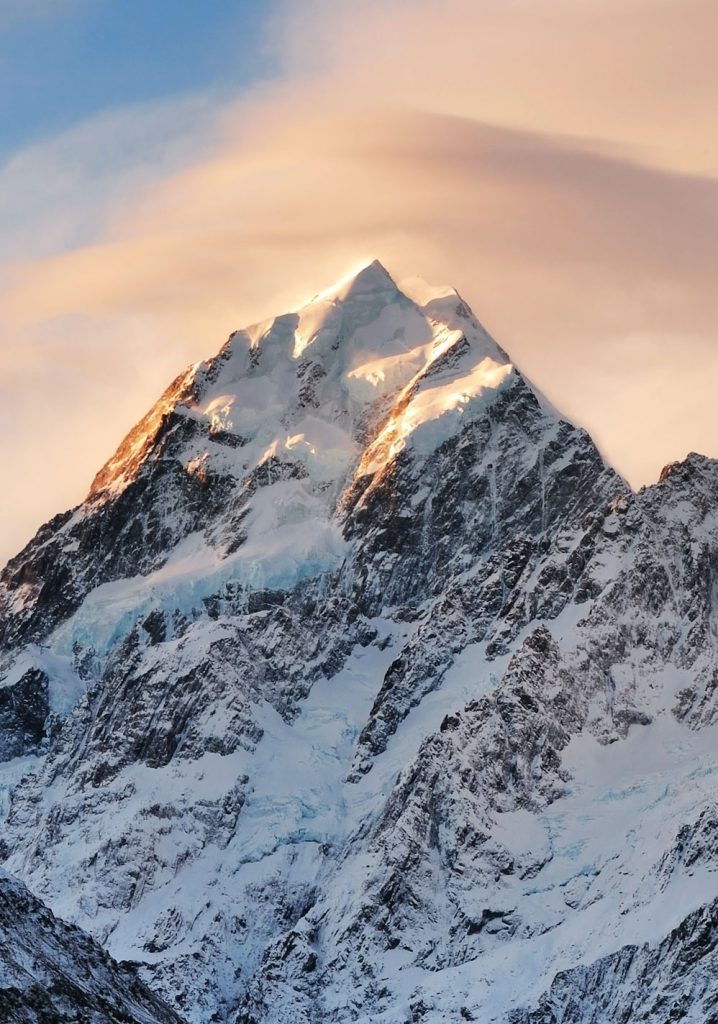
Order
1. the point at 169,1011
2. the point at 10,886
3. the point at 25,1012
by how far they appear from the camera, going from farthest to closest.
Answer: the point at 169,1011 < the point at 10,886 < the point at 25,1012

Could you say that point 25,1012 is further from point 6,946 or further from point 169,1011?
point 169,1011

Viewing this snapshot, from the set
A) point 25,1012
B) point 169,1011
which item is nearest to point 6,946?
point 25,1012

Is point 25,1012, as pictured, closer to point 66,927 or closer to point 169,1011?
point 66,927

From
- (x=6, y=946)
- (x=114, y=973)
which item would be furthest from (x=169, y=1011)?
(x=6, y=946)

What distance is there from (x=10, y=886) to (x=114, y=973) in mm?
9270

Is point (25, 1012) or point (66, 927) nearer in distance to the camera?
point (25, 1012)

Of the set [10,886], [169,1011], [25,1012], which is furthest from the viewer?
[169,1011]

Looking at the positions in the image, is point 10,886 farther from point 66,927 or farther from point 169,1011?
point 169,1011

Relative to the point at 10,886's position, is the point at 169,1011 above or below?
below

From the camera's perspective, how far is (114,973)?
184m

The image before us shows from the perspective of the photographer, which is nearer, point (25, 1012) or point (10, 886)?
point (25, 1012)

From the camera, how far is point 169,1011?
639 feet

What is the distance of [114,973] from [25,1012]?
56.0 ft

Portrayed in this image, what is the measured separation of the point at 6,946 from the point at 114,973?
1270 cm
